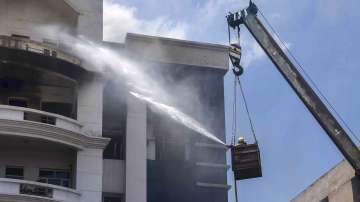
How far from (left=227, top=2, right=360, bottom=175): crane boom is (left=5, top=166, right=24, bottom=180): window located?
12.6 meters

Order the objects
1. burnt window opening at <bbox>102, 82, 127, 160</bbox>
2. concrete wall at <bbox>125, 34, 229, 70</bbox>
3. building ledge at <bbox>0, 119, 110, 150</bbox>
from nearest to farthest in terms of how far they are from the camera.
→ building ledge at <bbox>0, 119, 110, 150</bbox>, burnt window opening at <bbox>102, 82, 127, 160</bbox>, concrete wall at <bbox>125, 34, 229, 70</bbox>

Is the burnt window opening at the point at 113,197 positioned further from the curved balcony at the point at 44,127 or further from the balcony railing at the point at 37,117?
the balcony railing at the point at 37,117

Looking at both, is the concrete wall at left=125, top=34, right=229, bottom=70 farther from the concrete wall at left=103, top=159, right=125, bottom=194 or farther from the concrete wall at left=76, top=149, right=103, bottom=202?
the concrete wall at left=76, top=149, right=103, bottom=202

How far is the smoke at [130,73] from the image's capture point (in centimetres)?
4284

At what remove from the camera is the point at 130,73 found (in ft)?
147

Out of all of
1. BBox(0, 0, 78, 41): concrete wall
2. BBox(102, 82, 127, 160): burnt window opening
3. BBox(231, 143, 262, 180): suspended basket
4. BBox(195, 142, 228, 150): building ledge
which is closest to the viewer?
BBox(231, 143, 262, 180): suspended basket

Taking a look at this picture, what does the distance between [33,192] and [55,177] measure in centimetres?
265

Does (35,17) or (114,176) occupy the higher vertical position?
(35,17)

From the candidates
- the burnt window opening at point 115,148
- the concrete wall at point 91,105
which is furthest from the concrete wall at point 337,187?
the concrete wall at point 91,105

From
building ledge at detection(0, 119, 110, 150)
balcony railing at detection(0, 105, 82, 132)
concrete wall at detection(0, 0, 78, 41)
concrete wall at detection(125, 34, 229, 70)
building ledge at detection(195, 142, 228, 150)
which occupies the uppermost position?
concrete wall at detection(0, 0, 78, 41)

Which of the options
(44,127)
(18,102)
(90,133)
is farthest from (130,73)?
(44,127)

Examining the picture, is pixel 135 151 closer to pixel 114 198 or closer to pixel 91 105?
pixel 114 198

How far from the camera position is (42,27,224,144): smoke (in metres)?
42.8

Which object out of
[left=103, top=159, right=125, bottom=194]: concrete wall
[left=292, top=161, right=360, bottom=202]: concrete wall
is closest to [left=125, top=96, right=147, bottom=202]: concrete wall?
[left=103, top=159, right=125, bottom=194]: concrete wall
